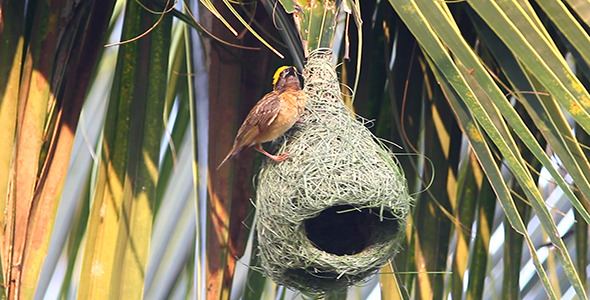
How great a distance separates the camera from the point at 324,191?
2701mm

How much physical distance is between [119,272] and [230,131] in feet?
1.91

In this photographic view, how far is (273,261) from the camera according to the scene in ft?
9.17

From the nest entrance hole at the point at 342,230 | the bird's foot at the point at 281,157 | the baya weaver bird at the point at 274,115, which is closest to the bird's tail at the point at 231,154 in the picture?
the baya weaver bird at the point at 274,115

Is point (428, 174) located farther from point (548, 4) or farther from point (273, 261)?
point (548, 4)

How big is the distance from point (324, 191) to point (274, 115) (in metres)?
0.32

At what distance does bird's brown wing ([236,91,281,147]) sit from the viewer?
2.79 m

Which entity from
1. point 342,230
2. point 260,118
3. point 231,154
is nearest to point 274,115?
point 260,118

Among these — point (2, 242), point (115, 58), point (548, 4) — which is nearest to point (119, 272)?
point (2, 242)

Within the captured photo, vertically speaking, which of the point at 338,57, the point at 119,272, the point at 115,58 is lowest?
the point at 119,272

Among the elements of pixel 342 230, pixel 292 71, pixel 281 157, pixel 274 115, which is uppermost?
pixel 292 71

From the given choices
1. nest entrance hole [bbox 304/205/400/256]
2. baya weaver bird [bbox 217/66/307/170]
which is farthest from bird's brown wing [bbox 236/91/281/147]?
nest entrance hole [bbox 304/205/400/256]

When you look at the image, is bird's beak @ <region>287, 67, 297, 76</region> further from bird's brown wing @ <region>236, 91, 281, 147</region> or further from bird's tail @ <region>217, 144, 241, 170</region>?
bird's tail @ <region>217, 144, 241, 170</region>

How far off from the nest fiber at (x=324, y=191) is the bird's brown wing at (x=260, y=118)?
4.9 inches

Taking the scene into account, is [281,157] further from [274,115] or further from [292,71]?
[292,71]
